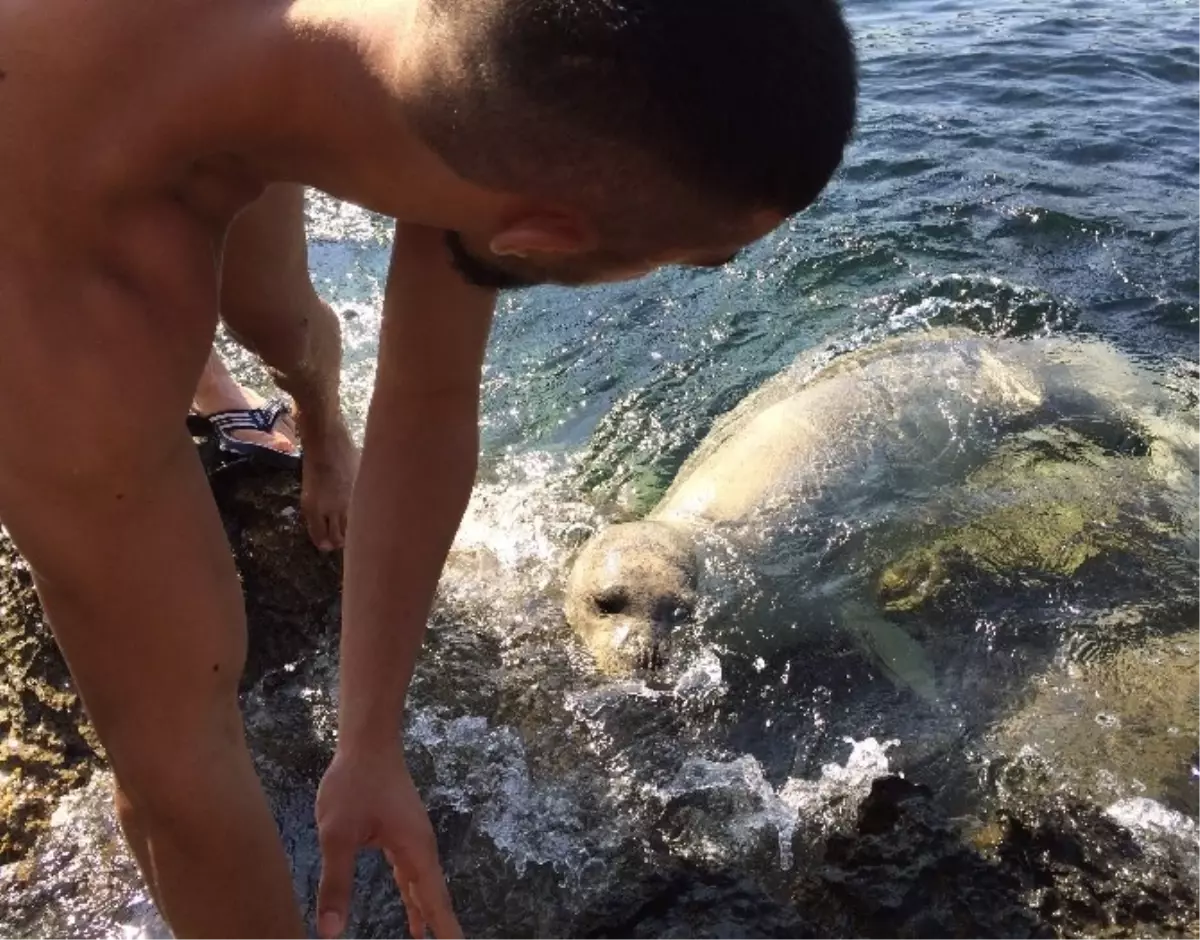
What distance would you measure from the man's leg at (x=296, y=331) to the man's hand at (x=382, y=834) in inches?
46.5

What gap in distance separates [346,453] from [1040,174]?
14.7ft

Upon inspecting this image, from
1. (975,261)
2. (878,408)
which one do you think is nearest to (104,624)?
(878,408)

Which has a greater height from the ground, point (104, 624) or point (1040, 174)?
point (104, 624)

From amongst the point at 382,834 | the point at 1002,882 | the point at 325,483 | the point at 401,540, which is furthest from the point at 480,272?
the point at 1002,882

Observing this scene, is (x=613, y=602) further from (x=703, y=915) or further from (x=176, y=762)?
(x=176, y=762)

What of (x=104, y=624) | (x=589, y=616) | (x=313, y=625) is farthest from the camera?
(x=589, y=616)

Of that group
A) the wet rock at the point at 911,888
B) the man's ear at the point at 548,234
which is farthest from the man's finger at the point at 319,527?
the man's ear at the point at 548,234

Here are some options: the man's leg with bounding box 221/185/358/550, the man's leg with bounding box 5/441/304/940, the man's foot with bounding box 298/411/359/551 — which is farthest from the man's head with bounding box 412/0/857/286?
the man's foot with bounding box 298/411/359/551

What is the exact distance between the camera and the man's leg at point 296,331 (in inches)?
109

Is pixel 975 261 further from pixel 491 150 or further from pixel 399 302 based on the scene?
pixel 491 150

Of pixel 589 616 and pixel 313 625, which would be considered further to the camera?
pixel 589 616

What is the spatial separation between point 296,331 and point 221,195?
132 cm

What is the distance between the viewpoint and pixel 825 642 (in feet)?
11.1

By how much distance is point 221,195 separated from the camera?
5.54 ft
